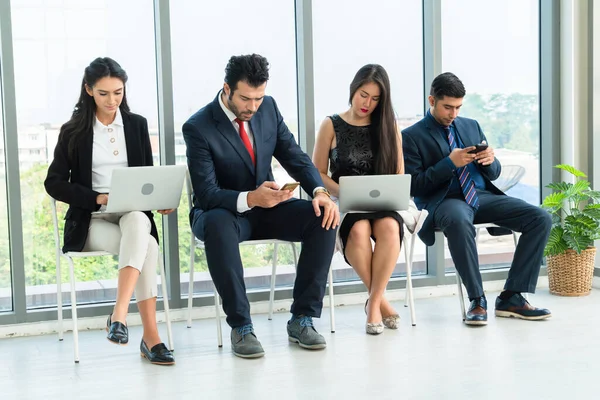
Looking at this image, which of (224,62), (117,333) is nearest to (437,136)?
(224,62)

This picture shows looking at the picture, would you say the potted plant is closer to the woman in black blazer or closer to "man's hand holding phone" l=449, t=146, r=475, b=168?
"man's hand holding phone" l=449, t=146, r=475, b=168

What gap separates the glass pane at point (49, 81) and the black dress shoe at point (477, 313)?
1910mm

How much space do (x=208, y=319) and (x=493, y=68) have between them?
93.0 inches

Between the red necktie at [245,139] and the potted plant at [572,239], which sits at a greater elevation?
the red necktie at [245,139]

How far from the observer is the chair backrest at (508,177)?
5.00 meters

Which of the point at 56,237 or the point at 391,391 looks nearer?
the point at 391,391

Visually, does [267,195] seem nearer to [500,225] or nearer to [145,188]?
[145,188]

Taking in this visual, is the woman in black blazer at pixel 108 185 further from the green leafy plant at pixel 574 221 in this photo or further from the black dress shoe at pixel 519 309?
the green leafy plant at pixel 574 221

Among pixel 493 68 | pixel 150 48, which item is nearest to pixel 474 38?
pixel 493 68

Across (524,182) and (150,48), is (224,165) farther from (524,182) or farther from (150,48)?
(524,182)

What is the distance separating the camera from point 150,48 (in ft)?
14.3

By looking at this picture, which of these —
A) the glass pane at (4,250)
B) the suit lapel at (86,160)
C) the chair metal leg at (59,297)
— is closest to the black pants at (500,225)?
the suit lapel at (86,160)

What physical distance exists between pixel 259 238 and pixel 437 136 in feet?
3.82

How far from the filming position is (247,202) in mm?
3688
